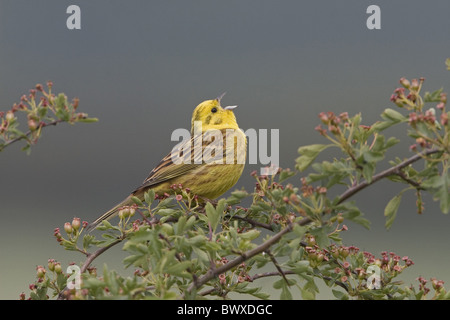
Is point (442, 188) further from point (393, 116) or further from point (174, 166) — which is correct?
point (174, 166)

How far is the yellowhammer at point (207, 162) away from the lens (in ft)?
11.4

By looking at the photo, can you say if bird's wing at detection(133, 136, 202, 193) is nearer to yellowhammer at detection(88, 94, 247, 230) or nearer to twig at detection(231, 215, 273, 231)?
yellowhammer at detection(88, 94, 247, 230)

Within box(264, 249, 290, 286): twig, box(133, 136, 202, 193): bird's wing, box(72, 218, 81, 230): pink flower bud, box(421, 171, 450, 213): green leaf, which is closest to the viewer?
box(421, 171, 450, 213): green leaf

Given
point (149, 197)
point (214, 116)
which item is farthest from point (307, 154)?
point (214, 116)

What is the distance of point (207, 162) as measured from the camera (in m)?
3.56

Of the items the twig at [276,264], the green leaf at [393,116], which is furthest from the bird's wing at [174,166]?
the green leaf at [393,116]

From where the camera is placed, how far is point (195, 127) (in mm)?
4168

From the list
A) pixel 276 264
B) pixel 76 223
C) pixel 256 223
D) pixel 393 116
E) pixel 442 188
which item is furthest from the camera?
pixel 256 223

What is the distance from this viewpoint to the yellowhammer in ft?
11.4

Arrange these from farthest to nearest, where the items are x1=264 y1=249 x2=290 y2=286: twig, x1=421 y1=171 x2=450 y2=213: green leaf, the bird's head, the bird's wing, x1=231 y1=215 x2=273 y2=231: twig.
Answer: the bird's head → the bird's wing → x1=231 y1=215 x2=273 y2=231: twig → x1=264 y1=249 x2=290 y2=286: twig → x1=421 y1=171 x2=450 y2=213: green leaf

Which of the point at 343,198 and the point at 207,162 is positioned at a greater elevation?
the point at 207,162

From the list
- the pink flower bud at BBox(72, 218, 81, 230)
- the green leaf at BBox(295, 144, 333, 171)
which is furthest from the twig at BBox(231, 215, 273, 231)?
the green leaf at BBox(295, 144, 333, 171)

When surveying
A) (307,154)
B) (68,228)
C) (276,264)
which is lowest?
(276,264)
